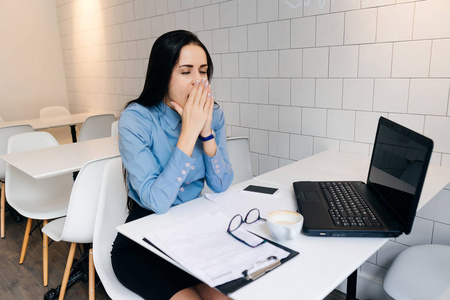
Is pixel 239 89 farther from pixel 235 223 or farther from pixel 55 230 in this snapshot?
pixel 235 223

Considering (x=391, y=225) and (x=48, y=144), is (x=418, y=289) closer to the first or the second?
(x=391, y=225)

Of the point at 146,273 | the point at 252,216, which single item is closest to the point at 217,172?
the point at 252,216

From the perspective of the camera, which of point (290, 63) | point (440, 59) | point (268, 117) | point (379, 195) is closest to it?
point (379, 195)

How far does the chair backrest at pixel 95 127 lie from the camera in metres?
3.10

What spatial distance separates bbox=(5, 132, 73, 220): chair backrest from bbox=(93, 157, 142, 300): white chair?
81 centimetres

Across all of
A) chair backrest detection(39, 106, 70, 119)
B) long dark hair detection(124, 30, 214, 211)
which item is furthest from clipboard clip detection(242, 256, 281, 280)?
chair backrest detection(39, 106, 70, 119)

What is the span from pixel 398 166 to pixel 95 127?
2730 millimetres

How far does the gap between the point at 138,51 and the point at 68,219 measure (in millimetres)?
2211

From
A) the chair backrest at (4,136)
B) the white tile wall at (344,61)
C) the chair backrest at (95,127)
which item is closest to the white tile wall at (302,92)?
the white tile wall at (344,61)

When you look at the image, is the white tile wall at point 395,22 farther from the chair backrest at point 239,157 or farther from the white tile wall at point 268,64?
the chair backrest at point 239,157

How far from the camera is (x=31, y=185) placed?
2.26 metres

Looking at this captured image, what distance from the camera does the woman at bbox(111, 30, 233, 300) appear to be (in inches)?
42.9

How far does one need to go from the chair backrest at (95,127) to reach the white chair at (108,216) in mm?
1842

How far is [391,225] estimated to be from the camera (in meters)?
0.93
